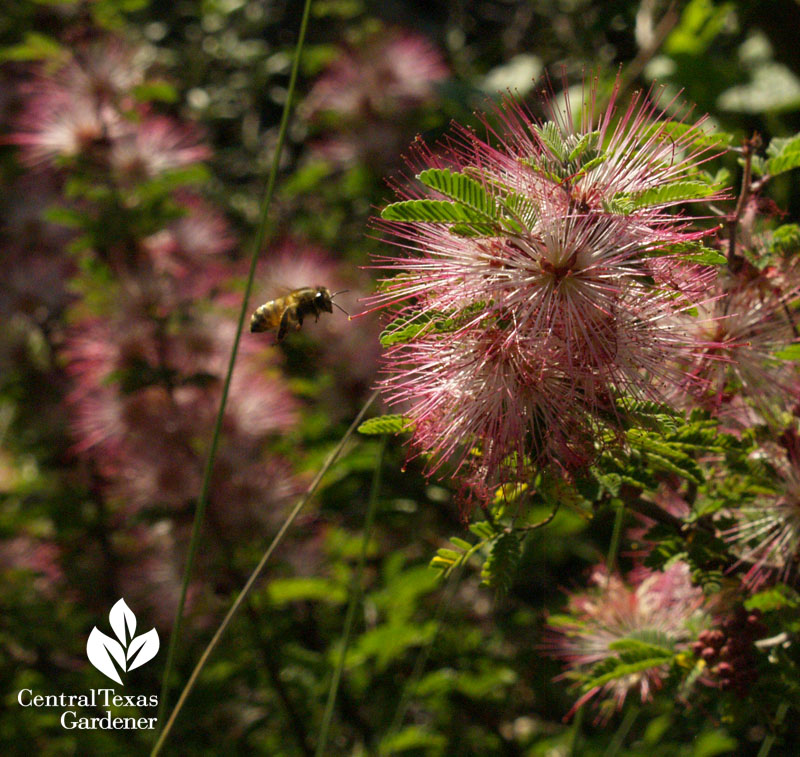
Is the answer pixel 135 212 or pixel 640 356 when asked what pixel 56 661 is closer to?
pixel 135 212

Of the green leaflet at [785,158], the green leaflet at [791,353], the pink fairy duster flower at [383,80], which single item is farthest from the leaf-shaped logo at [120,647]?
the pink fairy duster flower at [383,80]

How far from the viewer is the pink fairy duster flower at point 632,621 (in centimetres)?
180

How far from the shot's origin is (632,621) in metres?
1.98

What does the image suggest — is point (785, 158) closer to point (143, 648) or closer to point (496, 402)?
point (496, 402)

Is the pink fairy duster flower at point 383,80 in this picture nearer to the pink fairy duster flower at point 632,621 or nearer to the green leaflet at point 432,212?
the pink fairy duster flower at point 632,621

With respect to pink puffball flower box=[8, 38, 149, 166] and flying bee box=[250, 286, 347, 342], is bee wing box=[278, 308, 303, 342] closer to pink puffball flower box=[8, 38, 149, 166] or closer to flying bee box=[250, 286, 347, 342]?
flying bee box=[250, 286, 347, 342]

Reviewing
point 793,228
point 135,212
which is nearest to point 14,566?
point 135,212

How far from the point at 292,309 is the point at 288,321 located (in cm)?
4

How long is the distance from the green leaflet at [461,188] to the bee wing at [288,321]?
89 centimetres

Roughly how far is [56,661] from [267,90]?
4112 mm

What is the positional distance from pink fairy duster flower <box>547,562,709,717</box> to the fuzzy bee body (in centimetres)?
97

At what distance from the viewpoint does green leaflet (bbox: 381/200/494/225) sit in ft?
4.08

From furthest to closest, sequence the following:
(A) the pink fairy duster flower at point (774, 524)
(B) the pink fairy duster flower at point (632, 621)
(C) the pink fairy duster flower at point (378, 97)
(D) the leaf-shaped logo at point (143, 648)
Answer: (C) the pink fairy duster flower at point (378, 97) → (D) the leaf-shaped logo at point (143, 648) → (B) the pink fairy duster flower at point (632, 621) → (A) the pink fairy duster flower at point (774, 524)

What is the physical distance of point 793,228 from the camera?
160 centimetres
